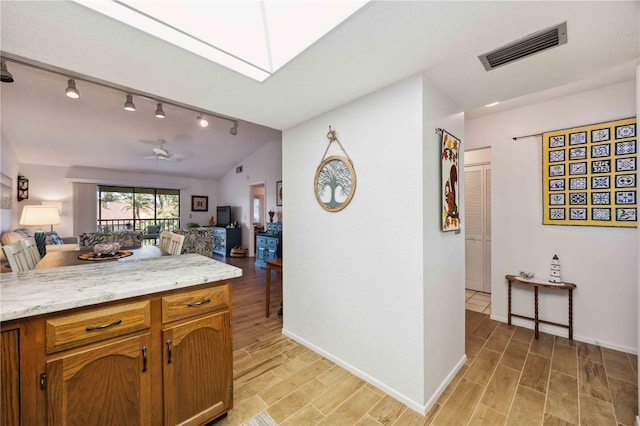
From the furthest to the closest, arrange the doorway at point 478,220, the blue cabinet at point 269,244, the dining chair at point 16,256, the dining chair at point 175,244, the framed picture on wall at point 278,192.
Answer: the framed picture on wall at point 278,192 < the blue cabinet at point 269,244 < the doorway at point 478,220 < the dining chair at point 175,244 < the dining chair at point 16,256

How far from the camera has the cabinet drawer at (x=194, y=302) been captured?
1.32 meters

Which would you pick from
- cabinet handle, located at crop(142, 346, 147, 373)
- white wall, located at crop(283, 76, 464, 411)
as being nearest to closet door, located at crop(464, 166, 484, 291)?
white wall, located at crop(283, 76, 464, 411)

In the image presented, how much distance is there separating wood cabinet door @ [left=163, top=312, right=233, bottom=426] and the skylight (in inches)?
60.1

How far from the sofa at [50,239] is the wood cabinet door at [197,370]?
3.40m

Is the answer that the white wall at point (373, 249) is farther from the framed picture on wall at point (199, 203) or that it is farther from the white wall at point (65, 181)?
the framed picture on wall at point (199, 203)

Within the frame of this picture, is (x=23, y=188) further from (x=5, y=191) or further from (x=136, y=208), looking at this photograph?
(x=136, y=208)

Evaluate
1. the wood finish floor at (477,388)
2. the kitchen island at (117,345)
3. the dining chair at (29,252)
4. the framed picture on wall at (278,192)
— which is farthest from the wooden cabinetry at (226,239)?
the kitchen island at (117,345)

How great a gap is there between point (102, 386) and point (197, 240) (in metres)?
3.63

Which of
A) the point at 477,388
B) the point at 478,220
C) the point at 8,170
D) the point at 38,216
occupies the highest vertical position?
the point at 8,170

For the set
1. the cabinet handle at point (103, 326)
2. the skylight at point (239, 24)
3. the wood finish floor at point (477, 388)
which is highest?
the skylight at point (239, 24)

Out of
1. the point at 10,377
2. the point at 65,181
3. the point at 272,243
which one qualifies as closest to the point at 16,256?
the point at 10,377

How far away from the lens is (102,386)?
1143 millimetres

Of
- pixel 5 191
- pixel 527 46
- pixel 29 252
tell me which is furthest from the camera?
pixel 5 191

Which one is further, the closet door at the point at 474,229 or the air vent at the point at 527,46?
the closet door at the point at 474,229
